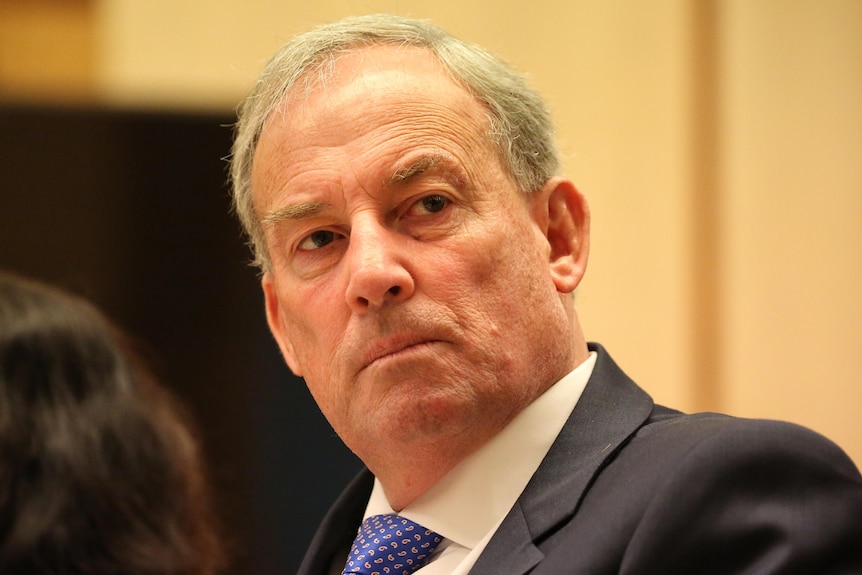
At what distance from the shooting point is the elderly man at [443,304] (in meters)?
1.53

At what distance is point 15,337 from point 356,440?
30.8 inches

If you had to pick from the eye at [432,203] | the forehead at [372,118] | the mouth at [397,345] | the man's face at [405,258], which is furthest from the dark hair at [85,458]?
the eye at [432,203]

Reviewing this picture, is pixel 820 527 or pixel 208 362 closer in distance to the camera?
pixel 820 527

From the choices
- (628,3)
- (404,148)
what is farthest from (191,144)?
(404,148)

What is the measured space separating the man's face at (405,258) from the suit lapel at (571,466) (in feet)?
0.26

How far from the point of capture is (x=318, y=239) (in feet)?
5.70

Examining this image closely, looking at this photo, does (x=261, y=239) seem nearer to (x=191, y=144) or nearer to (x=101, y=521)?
(x=101, y=521)

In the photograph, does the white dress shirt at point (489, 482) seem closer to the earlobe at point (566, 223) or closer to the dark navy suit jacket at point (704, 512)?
the dark navy suit jacket at point (704, 512)

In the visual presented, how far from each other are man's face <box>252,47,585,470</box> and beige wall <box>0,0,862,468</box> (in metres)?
1.22

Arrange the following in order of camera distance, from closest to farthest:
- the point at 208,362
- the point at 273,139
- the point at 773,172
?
the point at 273,139
the point at 773,172
the point at 208,362

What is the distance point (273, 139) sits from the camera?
1782mm

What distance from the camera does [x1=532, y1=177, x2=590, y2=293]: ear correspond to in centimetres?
179

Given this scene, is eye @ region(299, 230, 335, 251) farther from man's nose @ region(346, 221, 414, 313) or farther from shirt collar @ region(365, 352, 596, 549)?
shirt collar @ region(365, 352, 596, 549)

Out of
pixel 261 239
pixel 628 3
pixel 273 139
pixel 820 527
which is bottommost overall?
pixel 820 527
